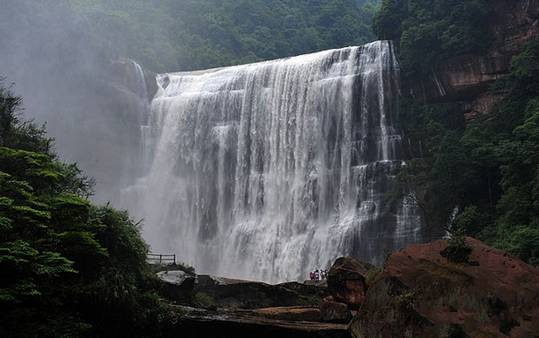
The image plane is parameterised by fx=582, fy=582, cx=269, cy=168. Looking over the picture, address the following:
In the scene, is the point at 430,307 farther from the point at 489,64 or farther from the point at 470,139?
the point at 489,64

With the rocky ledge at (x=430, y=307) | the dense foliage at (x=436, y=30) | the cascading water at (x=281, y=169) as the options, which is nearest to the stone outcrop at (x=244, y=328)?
the rocky ledge at (x=430, y=307)

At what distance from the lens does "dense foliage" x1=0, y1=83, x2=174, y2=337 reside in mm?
11711

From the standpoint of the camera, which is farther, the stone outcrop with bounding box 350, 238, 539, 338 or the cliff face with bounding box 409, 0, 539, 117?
the cliff face with bounding box 409, 0, 539, 117

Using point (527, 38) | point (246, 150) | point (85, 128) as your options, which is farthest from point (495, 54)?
point (85, 128)

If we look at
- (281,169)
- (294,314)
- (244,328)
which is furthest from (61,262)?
(281,169)

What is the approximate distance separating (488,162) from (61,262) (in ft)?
86.1

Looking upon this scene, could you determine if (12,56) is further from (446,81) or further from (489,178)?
(489,178)

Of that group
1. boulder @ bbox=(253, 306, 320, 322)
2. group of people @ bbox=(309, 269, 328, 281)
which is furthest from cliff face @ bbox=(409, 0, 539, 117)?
boulder @ bbox=(253, 306, 320, 322)

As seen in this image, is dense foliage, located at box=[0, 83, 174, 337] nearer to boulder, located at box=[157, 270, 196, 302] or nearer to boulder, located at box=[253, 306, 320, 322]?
boulder, located at box=[157, 270, 196, 302]

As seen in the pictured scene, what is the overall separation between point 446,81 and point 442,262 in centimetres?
2940

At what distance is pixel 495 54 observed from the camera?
38.6 metres

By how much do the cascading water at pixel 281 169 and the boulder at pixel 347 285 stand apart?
15659mm

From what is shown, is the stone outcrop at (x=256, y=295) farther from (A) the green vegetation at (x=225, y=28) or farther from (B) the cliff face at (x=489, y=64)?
(A) the green vegetation at (x=225, y=28)

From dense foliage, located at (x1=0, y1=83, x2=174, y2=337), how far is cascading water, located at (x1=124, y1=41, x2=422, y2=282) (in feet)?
71.6
